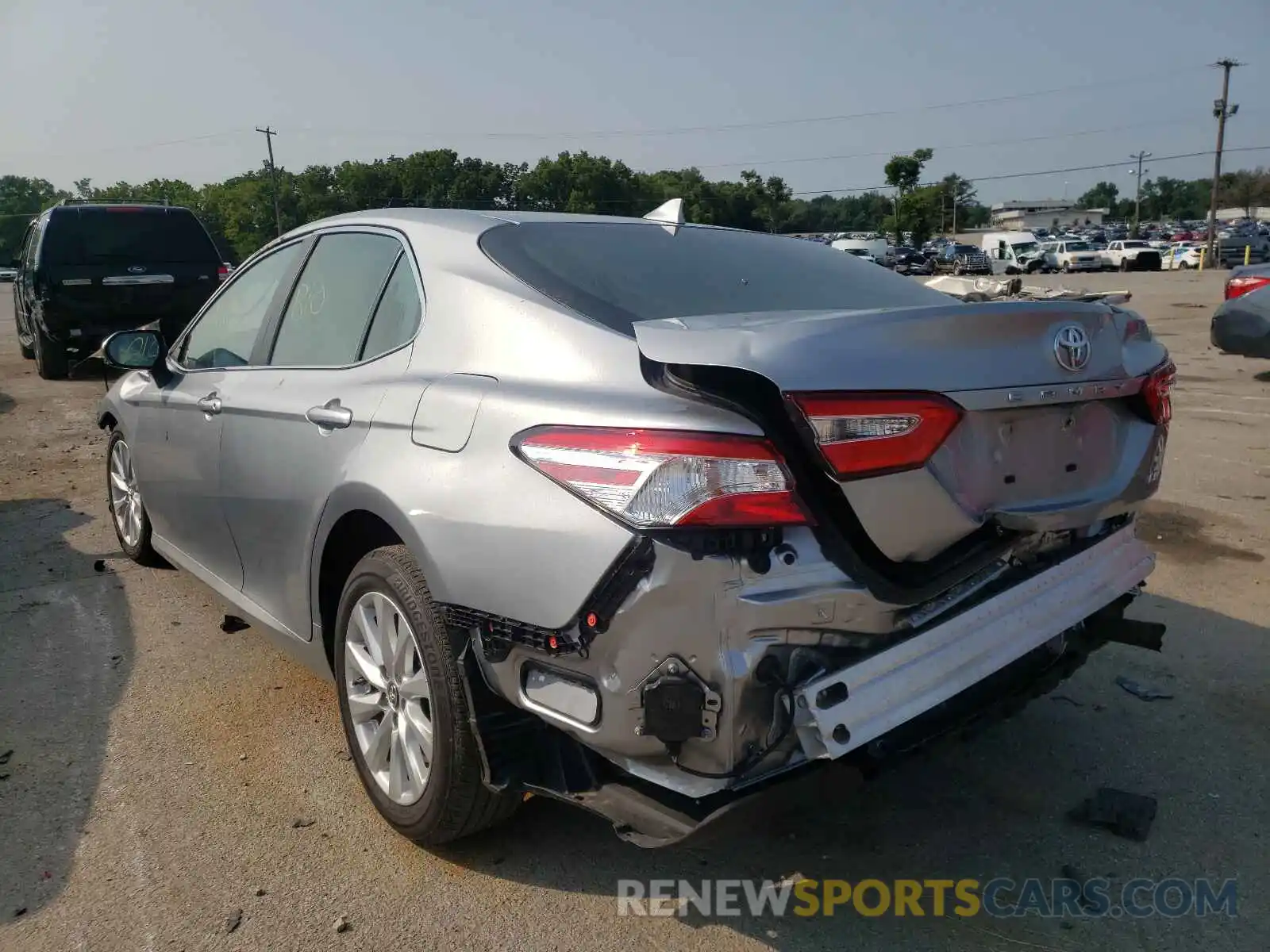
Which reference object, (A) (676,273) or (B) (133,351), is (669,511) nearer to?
(A) (676,273)

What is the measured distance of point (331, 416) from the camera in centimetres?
300

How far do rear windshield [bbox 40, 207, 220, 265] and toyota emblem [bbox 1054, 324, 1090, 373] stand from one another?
37.4 feet

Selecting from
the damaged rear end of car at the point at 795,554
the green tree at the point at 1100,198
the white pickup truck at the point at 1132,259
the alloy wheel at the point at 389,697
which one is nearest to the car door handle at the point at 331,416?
the alloy wheel at the point at 389,697

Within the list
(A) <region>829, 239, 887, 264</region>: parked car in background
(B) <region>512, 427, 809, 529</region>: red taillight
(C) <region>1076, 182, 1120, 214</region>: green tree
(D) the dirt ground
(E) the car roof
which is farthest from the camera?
(C) <region>1076, 182, 1120, 214</region>: green tree

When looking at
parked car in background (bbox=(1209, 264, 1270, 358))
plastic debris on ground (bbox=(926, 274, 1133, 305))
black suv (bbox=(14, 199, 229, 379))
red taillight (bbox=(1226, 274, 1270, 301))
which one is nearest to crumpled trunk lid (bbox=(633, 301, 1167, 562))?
plastic debris on ground (bbox=(926, 274, 1133, 305))

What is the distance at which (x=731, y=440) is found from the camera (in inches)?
83.7

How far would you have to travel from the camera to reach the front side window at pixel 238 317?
3814mm

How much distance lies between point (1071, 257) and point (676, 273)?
167 ft

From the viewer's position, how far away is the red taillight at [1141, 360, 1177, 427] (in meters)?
2.85

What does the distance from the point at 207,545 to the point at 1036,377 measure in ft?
9.97

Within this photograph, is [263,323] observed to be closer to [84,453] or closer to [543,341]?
[543,341]

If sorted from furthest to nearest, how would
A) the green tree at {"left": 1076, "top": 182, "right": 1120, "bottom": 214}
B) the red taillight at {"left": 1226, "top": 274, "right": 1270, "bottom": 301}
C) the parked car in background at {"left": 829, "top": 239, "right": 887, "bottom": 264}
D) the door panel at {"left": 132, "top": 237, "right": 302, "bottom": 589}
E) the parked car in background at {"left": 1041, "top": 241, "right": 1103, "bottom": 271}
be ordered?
the green tree at {"left": 1076, "top": 182, "right": 1120, "bottom": 214}
the parked car in background at {"left": 1041, "top": 241, "right": 1103, "bottom": 271}
the parked car in background at {"left": 829, "top": 239, "right": 887, "bottom": 264}
the red taillight at {"left": 1226, "top": 274, "right": 1270, "bottom": 301}
the door panel at {"left": 132, "top": 237, "right": 302, "bottom": 589}

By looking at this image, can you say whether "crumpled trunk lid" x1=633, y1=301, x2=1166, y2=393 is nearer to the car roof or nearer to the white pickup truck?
the car roof

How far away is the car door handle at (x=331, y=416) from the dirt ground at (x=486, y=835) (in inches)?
44.6
